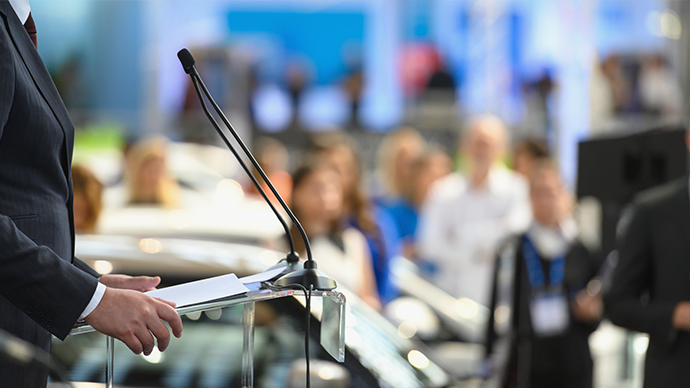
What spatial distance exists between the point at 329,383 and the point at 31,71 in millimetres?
962

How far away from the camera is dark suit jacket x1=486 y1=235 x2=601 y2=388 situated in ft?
10.5

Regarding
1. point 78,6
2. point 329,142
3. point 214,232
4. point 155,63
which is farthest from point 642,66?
point 78,6

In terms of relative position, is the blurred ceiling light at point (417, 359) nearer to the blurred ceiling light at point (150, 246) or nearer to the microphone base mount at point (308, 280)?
the blurred ceiling light at point (150, 246)

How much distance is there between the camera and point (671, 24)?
8797 mm

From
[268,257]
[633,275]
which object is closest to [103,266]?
[268,257]

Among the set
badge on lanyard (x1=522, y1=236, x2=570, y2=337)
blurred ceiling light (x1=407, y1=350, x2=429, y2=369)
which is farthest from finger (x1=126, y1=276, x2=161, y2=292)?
badge on lanyard (x1=522, y1=236, x2=570, y2=337)

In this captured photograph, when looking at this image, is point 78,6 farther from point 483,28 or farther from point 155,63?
point 483,28

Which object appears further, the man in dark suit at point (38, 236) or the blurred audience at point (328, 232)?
the blurred audience at point (328, 232)

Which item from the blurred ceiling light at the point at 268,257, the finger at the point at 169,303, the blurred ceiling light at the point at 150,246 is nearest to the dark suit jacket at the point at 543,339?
the blurred ceiling light at the point at 268,257

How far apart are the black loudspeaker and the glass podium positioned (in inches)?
91.8

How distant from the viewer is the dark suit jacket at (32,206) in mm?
1141

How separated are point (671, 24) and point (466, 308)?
615 centimetres

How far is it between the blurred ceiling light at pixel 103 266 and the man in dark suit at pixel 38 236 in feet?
3.14

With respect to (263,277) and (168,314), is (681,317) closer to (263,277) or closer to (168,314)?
(263,277)
